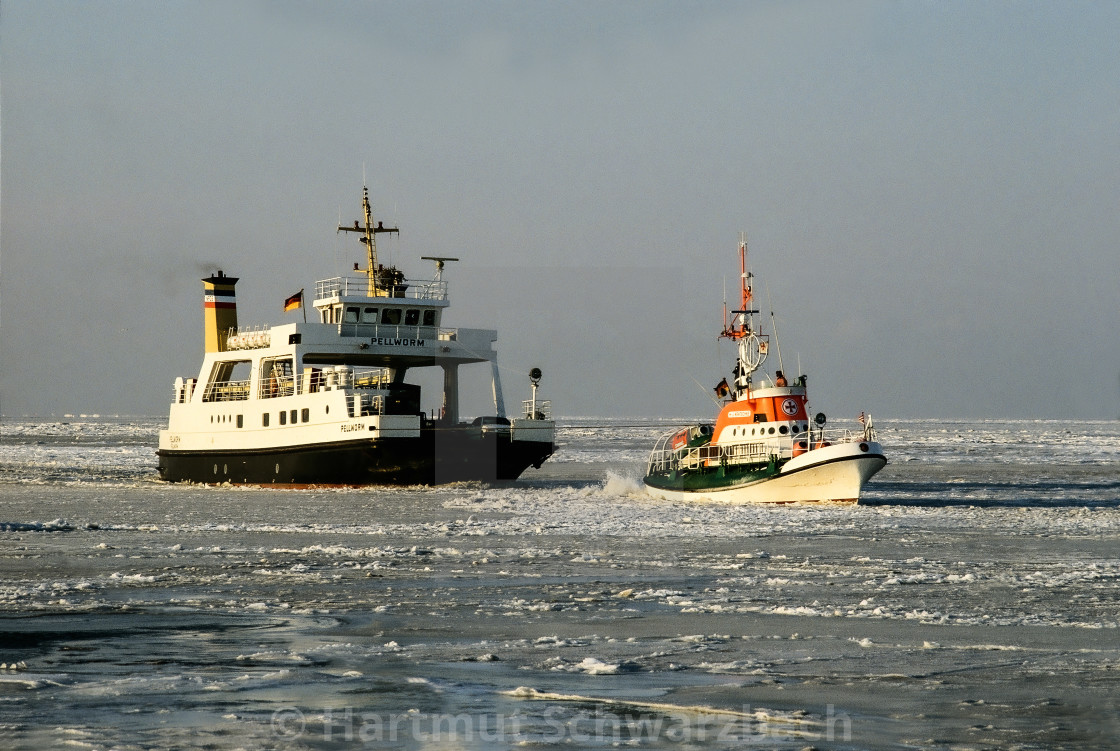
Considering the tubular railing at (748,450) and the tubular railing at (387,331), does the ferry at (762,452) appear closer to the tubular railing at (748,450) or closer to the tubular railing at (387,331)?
the tubular railing at (748,450)

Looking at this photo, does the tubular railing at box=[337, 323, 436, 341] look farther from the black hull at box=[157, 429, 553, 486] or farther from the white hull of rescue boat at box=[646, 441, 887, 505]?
the white hull of rescue boat at box=[646, 441, 887, 505]

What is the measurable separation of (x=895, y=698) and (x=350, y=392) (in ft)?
104

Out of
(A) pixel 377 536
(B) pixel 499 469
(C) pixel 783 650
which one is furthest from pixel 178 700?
(B) pixel 499 469

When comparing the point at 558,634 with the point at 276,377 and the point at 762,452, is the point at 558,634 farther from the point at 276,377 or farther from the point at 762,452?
the point at 276,377

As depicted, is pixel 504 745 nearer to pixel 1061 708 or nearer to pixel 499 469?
pixel 1061 708

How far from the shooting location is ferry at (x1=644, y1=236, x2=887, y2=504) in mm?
33000

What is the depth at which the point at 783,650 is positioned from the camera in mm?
12156

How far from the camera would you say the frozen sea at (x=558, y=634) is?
9164 millimetres

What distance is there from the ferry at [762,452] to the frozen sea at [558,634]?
5.59 meters

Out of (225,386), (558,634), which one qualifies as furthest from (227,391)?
(558,634)

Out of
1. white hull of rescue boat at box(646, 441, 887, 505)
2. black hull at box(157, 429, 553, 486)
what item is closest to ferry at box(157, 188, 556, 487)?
black hull at box(157, 429, 553, 486)

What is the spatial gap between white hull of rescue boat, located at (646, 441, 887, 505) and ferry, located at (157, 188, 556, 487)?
9.90 metres

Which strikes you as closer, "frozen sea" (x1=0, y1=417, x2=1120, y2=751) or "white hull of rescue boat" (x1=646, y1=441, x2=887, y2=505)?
"frozen sea" (x1=0, y1=417, x2=1120, y2=751)

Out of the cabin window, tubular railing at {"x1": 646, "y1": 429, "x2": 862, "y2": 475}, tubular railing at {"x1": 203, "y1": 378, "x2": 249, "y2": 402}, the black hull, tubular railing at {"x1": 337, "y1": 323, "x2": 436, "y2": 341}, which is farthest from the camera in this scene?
tubular railing at {"x1": 203, "y1": 378, "x2": 249, "y2": 402}
